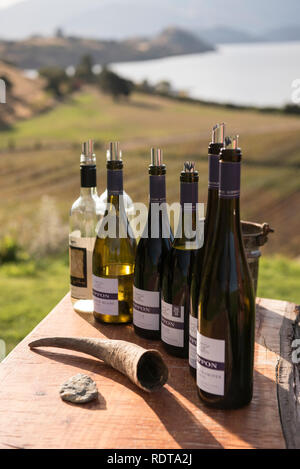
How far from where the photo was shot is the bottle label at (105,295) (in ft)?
4.09

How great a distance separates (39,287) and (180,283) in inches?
128

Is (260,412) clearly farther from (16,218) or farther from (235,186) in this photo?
(16,218)

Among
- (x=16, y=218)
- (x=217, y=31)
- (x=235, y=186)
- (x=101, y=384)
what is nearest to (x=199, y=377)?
(x=101, y=384)

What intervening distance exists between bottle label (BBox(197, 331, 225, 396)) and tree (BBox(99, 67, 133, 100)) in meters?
4.75

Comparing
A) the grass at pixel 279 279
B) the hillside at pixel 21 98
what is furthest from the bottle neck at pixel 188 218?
the hillside at pixel 21 98

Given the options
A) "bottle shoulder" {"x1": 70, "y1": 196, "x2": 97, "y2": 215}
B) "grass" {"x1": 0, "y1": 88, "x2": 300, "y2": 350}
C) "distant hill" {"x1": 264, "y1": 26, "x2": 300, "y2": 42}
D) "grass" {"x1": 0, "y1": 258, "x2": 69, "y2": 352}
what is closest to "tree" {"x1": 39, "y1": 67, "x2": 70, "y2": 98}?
"grass" {"x1": 0, "y1": 88, "x2": 300, "y2": 350}


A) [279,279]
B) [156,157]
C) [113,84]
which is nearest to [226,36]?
[113,84]

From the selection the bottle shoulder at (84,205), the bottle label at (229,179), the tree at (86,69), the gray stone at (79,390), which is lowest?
the gray stone at (79,390)

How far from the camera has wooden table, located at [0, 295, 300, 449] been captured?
85 cm

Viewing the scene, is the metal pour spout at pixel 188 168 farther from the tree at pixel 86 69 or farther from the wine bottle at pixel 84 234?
the tree at pixel 86 69

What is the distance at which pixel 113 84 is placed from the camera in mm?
5277

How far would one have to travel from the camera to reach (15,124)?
544 centimetres

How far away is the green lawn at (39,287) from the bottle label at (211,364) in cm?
254

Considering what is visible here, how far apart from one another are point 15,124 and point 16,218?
1093 mm
